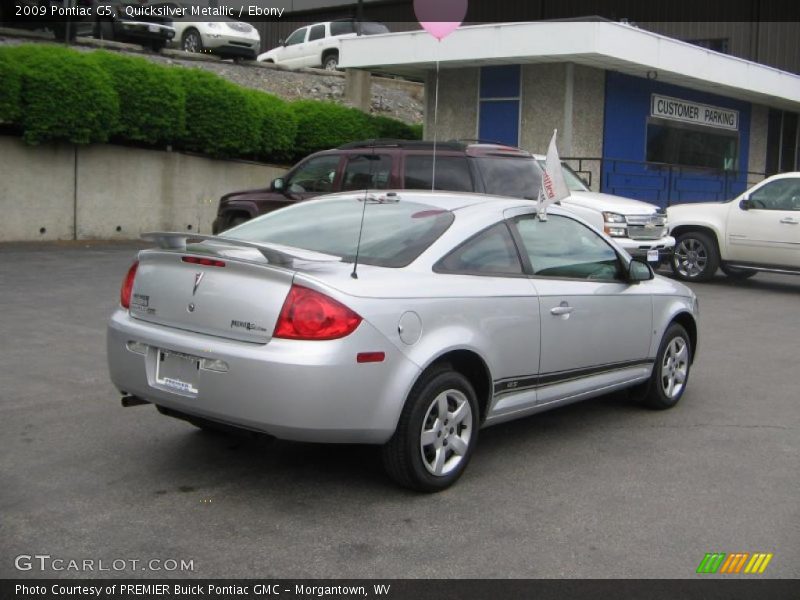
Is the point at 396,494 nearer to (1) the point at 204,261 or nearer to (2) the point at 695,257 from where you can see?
(1) the point at 204,261

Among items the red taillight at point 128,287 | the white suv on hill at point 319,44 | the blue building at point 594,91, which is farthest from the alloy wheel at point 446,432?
the white suv on hill at point 319,44

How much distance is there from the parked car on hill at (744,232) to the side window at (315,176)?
5.90 m

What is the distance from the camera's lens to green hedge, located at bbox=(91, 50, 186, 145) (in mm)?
16750

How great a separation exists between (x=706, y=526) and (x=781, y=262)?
10711mm

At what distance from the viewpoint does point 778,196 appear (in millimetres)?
14656

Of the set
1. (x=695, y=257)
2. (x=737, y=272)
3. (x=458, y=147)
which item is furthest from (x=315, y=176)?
(x=737, y=272)

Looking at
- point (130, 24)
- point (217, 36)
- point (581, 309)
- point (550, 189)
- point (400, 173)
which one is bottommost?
point (581, 309)

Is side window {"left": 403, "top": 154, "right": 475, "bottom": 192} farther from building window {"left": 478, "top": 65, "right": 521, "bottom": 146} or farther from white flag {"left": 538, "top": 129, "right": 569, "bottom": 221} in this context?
building window {"left": 478, "top": 65, "right": 521, "bottom": 146}

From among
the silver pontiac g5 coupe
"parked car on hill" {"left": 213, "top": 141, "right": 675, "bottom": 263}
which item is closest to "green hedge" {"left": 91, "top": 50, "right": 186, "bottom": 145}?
"parked car on hill" {"left": 213, "top": 141, "right": 675, "bottom": 263}

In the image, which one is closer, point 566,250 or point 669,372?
point 566,250

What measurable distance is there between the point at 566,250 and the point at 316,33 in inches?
987
